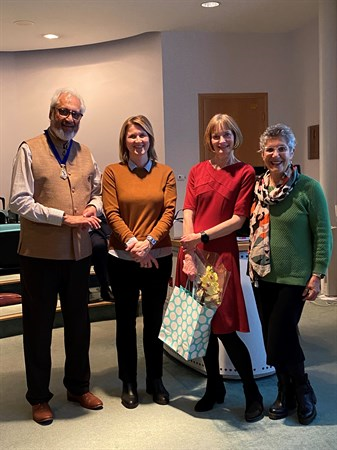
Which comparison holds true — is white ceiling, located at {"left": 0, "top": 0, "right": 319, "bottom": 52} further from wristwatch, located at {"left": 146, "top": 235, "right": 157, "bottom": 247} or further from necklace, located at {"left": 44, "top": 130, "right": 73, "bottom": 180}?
wristwatch, located at {"left": 146, "top": 235, "right": 157, "bottom": 247}

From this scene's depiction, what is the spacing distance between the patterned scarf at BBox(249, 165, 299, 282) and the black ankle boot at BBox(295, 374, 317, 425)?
0.57 metres

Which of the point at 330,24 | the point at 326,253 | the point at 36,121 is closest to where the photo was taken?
the point at 326,253

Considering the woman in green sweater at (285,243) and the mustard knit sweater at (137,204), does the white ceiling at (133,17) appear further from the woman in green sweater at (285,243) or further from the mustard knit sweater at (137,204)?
the woman in green sweater at (285,243)

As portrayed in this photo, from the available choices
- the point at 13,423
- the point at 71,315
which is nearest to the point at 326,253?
the point at 71,315

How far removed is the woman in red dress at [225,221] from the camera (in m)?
2.41

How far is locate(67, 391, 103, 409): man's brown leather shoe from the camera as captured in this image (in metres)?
2.68

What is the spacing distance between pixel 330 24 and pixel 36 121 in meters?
4.48

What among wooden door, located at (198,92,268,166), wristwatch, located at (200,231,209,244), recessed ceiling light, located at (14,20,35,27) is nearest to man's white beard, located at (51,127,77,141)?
wristwatch, located at (200,231,209,244)

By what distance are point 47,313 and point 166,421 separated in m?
0.81

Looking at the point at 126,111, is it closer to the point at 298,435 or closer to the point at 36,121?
the point at 36,121

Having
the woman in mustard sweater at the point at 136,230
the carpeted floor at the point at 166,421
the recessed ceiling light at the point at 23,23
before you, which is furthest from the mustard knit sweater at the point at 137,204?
the recessed ceiling light at the point at 23,23

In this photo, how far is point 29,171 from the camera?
2.39 metres

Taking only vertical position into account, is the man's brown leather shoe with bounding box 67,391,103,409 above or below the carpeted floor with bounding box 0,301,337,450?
above

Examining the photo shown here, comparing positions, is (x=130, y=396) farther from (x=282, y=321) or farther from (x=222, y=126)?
(x=222, y=126)
